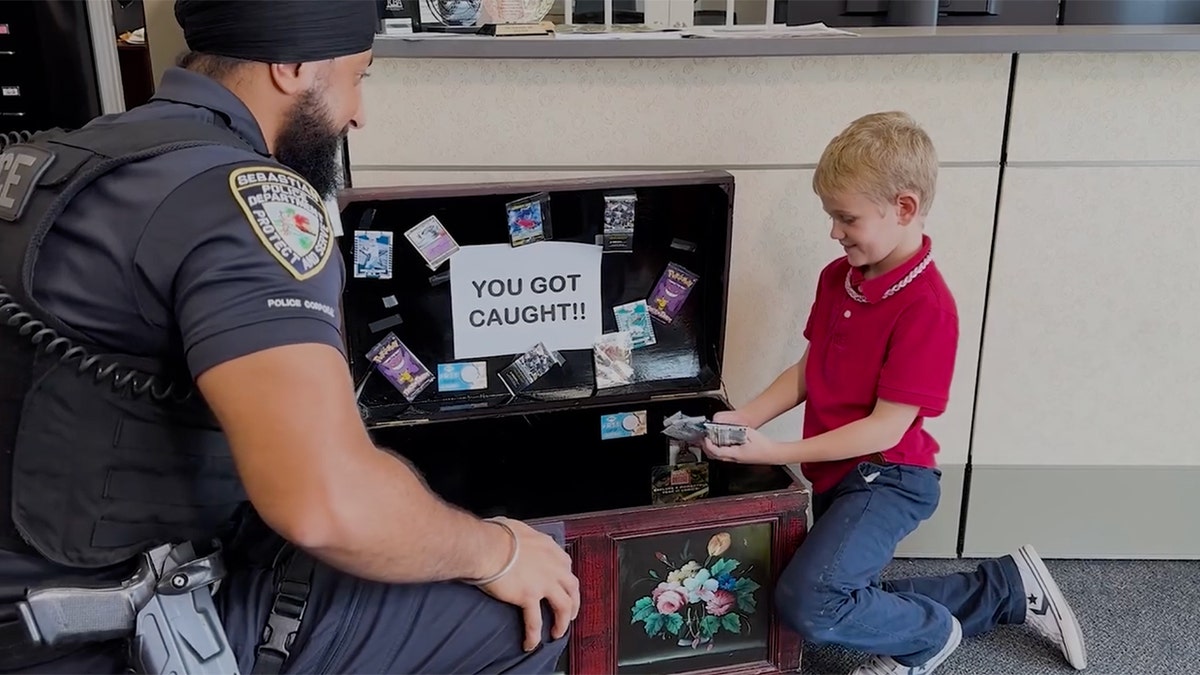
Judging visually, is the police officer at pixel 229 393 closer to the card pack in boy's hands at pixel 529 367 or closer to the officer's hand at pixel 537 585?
the officer's hand at pixel 537 585

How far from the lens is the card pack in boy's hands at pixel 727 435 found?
1.52 metres

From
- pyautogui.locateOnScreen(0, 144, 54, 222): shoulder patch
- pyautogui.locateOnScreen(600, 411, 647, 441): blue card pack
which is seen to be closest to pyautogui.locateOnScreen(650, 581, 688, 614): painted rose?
pyautogui.locateOnScreen(600, 411, 647, 441): blue card pack

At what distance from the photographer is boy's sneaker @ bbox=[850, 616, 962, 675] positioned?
5.11 feet

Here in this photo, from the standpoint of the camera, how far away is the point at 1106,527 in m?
1.93

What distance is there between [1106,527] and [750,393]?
0.73 m

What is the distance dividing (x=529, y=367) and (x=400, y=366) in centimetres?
22

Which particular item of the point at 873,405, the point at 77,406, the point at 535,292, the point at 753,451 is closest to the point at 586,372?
the point at 535,292

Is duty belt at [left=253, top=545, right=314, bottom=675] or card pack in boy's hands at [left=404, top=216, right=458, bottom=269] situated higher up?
card pack in boy's hands at [left=404, top=216, right=458, bottom=269]

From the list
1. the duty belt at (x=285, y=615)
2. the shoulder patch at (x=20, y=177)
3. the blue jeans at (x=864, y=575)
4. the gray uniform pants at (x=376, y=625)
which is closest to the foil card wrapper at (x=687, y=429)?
the blue jeans at (x=864, y=575)

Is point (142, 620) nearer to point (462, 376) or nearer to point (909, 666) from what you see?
point (462, 376)

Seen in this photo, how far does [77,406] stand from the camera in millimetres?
910

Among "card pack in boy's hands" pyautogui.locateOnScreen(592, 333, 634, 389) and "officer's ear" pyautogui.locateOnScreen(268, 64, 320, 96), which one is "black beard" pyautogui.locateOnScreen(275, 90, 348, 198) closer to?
"officer's ear" pyautogui.locateOnScreen(268, 64, 320, 96)

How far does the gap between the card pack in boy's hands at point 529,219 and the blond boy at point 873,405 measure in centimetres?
44

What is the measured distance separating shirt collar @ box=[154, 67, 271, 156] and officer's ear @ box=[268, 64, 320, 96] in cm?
5
